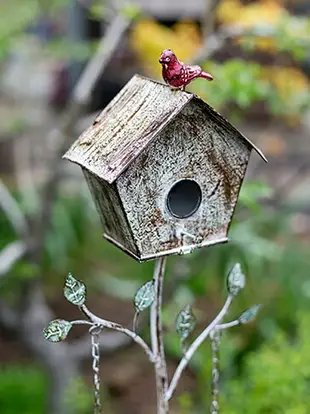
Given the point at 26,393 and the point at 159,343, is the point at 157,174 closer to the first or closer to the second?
the point at 159,343

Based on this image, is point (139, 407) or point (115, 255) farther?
point (115, 255)

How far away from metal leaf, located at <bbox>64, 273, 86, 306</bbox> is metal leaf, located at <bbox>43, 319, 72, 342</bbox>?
1.6 inches

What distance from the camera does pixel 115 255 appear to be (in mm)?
3404

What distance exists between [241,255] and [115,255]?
1.41 metres

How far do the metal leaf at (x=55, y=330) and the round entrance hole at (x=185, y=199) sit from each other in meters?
0.26

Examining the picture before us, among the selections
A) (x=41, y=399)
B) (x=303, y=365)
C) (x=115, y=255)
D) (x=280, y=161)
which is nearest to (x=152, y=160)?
(x=303, y=365)

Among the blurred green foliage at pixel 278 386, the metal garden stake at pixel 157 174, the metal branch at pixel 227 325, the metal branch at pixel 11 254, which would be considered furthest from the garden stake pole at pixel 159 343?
the metal branch at pixel 11 254

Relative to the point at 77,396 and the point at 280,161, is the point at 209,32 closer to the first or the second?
the point at 77,396

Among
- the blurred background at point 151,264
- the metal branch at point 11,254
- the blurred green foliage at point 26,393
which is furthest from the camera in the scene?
the blurred green foliage at point 26,393

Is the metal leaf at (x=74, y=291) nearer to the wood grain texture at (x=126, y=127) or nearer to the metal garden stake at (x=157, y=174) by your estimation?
the metal garden stake at (x=157, y=174)

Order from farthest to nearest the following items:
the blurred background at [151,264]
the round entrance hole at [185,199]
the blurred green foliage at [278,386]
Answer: the blurred background at [151,264]
the blurred green foliage at [278,386]
the round entrance hole at [185,199]

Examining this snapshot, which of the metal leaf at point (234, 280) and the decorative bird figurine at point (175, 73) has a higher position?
the decorative bird figurine at point (175, 73)

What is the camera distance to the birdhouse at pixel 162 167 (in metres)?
0.98

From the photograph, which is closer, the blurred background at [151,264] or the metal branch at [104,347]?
the blurred background at [151,264]
